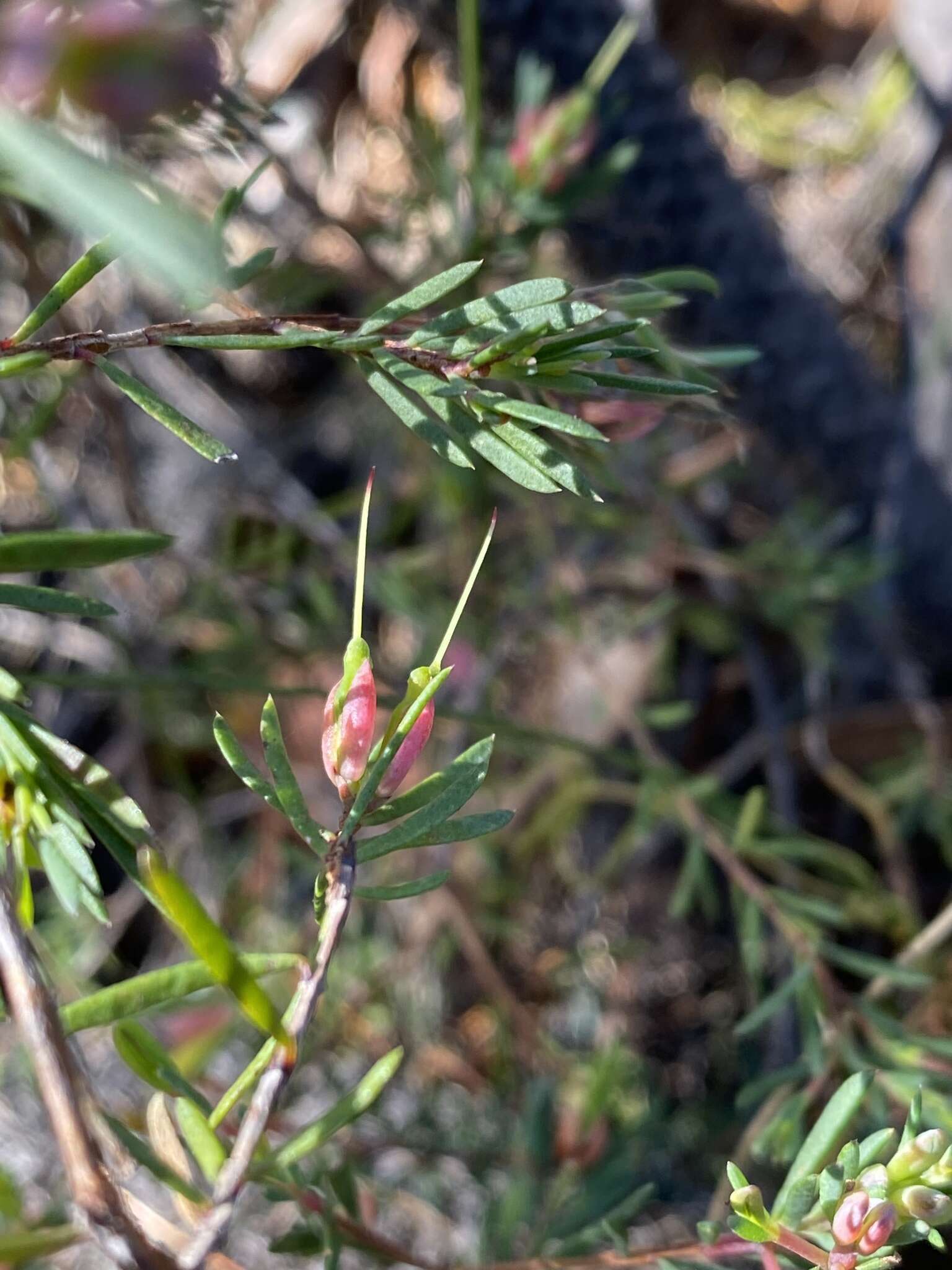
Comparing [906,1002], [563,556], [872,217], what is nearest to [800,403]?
[563,556]

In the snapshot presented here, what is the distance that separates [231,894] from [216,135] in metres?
0.70

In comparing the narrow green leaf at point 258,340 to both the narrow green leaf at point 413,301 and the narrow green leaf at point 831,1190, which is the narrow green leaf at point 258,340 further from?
the narrow green leaf at point 831,1190

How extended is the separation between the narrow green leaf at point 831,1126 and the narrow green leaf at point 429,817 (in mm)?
175

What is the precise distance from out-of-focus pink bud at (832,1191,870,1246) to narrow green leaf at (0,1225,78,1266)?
205 millimetres

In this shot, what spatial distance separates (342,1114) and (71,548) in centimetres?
19

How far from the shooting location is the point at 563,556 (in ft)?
2.95

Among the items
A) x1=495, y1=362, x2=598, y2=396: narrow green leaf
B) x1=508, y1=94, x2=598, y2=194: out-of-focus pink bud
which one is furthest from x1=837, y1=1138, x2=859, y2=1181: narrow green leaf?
x1=508, y1=94, x2=598, y2=194: out-of-focus pink bud

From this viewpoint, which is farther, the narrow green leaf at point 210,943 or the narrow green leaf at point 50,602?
the narrow green leaf at point 50,602

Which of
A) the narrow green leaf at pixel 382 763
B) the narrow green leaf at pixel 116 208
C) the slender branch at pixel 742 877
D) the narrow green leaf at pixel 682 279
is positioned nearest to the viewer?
the narrow green leaf at pixel 116 208

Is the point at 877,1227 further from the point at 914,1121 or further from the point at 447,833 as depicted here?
the point at 447,833

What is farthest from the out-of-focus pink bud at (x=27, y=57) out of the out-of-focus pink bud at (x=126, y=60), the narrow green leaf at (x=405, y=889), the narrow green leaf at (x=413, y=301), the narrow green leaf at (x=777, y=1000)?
the narrow green leaf at (x=777, y=1000)

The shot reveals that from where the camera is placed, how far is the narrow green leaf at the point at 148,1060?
0.31 m

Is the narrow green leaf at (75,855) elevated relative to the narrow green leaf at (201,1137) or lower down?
elevated

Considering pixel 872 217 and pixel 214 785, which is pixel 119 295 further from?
pixel 872 217
